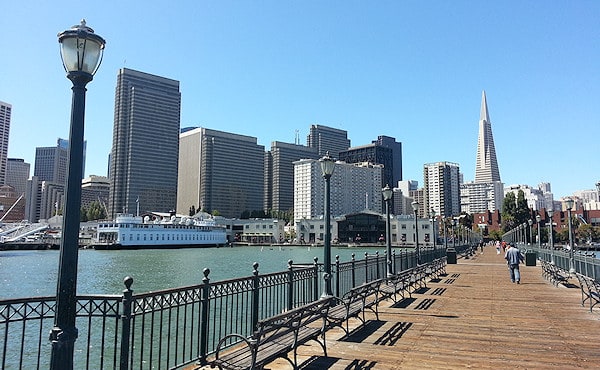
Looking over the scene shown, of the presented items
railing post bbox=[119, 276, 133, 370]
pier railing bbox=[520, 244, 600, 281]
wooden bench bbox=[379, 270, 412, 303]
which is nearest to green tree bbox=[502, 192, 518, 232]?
pier railing bbox=[520, 244, 600, 281]

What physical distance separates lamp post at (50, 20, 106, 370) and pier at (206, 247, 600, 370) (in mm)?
3456

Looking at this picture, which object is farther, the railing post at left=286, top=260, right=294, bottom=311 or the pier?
the railing post at left=286, top=260, right=294, bottom=311

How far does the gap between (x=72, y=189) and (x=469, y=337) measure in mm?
8160

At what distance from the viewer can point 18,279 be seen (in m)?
42.9

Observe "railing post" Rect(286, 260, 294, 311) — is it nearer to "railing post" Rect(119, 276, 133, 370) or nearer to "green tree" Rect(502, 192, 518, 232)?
"railing post" Rect(119, 276, 133, 370)

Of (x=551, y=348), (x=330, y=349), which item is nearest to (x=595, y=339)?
(x=551, y=348)

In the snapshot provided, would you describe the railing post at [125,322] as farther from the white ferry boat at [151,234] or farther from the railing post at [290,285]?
the white ferry boat at [151,234]

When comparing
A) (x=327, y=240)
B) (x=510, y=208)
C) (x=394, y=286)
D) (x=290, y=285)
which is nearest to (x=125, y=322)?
(x=290, y=285)

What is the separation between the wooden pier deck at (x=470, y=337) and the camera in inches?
290

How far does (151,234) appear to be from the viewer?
12438cm

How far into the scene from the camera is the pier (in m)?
7.37

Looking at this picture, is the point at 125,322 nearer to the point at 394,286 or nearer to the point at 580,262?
the point at 394,286

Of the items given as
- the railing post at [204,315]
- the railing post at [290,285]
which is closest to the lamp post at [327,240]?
the railing post at [290,285]

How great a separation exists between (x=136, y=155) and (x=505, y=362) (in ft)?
671
